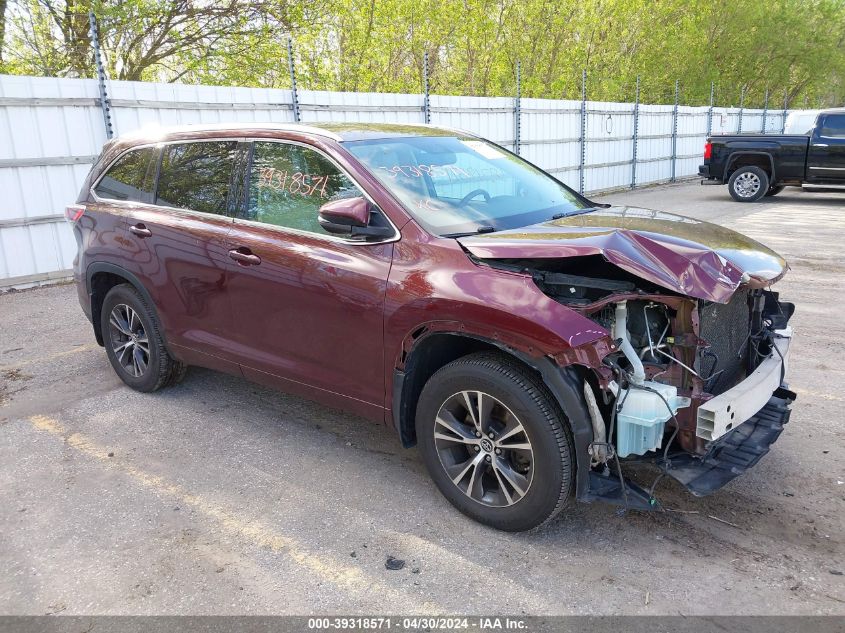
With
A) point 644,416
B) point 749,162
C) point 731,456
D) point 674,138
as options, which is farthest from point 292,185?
point 674,138

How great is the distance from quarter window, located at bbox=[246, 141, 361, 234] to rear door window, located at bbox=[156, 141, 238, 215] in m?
0.23

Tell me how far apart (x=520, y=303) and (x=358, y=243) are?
38.7 inches

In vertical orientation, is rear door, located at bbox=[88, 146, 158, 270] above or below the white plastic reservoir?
above

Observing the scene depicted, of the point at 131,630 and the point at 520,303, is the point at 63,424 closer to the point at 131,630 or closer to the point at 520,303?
the point at 131,630

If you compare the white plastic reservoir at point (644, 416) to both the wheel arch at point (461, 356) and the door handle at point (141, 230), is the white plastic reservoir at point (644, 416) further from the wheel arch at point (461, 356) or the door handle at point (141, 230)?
the door handle at point (141, 230)

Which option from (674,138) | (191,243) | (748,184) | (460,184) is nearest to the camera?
(460,184)

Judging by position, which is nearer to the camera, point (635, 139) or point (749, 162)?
point (749, 162)

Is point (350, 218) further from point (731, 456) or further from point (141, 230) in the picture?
point (731, 456)

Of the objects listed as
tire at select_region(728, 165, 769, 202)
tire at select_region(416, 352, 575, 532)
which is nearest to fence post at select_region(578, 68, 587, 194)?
tire at select_region(728, 165, 769, 202)

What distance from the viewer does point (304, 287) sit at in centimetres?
360

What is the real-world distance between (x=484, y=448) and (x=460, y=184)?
152 cm

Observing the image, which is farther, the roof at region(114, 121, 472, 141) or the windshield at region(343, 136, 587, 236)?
the roof at region(114, 121, 472, 141)

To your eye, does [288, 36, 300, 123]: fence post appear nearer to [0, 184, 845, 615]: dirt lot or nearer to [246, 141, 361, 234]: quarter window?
[0, 184, 845, 615]: dirt lot

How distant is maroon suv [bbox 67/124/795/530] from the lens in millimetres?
2848
